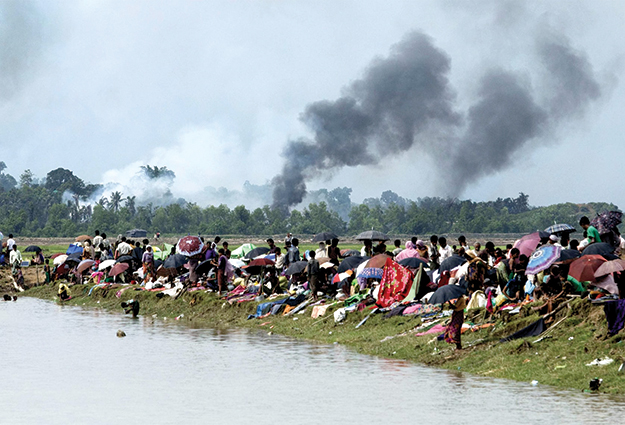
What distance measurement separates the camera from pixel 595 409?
14.2 m

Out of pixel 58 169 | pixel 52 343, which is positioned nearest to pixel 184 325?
pixel 52 343

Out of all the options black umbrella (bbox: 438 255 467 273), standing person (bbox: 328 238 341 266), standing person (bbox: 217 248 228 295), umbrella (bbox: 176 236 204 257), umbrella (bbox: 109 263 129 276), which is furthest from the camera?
umbrella (bbox: 109 263 129 276)

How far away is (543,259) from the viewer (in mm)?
19766

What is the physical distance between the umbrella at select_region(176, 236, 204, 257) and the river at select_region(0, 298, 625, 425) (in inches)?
311

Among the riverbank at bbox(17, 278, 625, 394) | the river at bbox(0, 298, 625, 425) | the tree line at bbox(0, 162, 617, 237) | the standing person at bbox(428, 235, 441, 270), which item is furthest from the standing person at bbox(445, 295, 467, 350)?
the tree line at bbox(0, 162, 617, 237)

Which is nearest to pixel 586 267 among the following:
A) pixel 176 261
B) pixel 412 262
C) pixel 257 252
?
pixel 412 262

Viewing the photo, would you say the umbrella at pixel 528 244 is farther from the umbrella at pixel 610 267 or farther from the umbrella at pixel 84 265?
the umbrella at pixel 84 265

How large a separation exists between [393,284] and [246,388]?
8.36 m

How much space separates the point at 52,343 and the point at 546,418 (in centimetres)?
1593

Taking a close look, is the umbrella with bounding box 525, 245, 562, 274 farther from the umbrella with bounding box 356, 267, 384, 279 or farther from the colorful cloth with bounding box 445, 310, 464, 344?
the umbrella with bounding box 356, 267, 384, 279

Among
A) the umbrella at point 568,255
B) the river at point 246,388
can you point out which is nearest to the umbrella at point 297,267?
the river at point 246,388

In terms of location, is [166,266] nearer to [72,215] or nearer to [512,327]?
[512,327]

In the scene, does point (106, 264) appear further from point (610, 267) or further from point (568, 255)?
point (610, 267)

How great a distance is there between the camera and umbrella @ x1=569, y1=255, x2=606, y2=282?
723 inches
